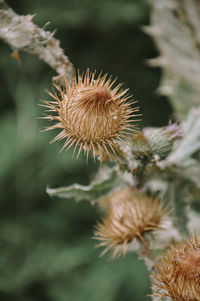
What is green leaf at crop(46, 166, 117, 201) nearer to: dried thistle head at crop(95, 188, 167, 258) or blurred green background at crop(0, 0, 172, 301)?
dried thistle head at crop(95, 188, 167, 258)


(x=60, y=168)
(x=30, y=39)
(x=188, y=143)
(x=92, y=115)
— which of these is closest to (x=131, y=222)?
(x=188, y=143)

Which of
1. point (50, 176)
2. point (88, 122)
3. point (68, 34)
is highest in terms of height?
point (68, 34)

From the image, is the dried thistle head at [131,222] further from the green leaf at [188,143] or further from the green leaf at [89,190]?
the green leaf at [188,143]

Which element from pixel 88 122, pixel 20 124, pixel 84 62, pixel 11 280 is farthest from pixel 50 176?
pixel 88 122

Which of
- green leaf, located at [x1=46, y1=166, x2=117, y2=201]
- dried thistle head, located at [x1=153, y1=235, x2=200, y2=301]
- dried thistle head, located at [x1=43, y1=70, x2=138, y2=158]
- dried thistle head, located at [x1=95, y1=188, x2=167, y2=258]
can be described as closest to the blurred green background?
dried thistle head, located at [x1=95, y1=188, x2=167, y2=258]

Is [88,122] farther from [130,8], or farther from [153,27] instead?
[130,8]

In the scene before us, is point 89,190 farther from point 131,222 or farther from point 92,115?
point 92,115
